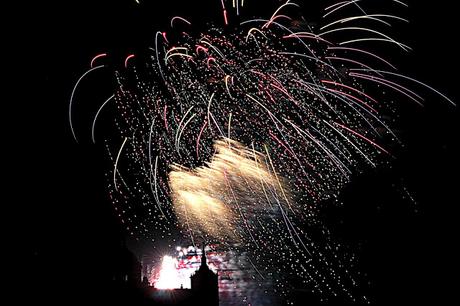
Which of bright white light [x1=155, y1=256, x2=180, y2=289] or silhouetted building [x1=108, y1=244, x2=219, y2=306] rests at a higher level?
bright white light [x1=155, y1=256, x2=180, y2=289]

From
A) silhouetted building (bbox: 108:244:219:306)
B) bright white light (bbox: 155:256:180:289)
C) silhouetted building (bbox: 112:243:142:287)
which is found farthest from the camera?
bright white light (bbox: 155:256:180:289)

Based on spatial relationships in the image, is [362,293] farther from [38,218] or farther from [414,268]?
[38,218]

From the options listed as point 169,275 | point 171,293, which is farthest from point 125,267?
point 169,275

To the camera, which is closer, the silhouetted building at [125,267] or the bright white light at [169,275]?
the silhouetted building at [125,267]

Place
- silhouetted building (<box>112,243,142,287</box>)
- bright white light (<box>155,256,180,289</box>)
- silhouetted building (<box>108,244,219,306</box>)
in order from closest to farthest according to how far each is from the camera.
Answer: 1. silhouetted building (<box>108,244,219,306</box>)
2. silhouetted building (<box>112,243,142,287</box>)
3. bright white light (<box>155,256,180,289</box>)

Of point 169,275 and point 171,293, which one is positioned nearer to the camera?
point 171,293

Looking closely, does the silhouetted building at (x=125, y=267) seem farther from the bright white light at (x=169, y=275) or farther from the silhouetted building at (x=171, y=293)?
the bright white light at (x=169, y=275)

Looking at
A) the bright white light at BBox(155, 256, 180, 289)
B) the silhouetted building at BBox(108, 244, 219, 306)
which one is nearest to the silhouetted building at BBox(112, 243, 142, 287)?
the silhouetted building at BBox(108, 244, 219, 306)

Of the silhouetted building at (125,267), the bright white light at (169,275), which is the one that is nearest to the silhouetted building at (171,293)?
the silhouetted building at (125,267)

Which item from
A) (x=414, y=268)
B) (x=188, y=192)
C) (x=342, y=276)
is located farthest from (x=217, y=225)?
(x=188, y=192)

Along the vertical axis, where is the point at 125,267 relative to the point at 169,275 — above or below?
below

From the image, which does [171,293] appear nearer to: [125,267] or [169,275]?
[125,267]

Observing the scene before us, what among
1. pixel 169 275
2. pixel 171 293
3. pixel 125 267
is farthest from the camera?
Answer: pixel 169 275

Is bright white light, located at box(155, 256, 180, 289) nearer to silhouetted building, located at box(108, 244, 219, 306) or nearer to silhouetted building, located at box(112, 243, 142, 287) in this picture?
silhouetted building, located at box(112, 243, 142, 287)
